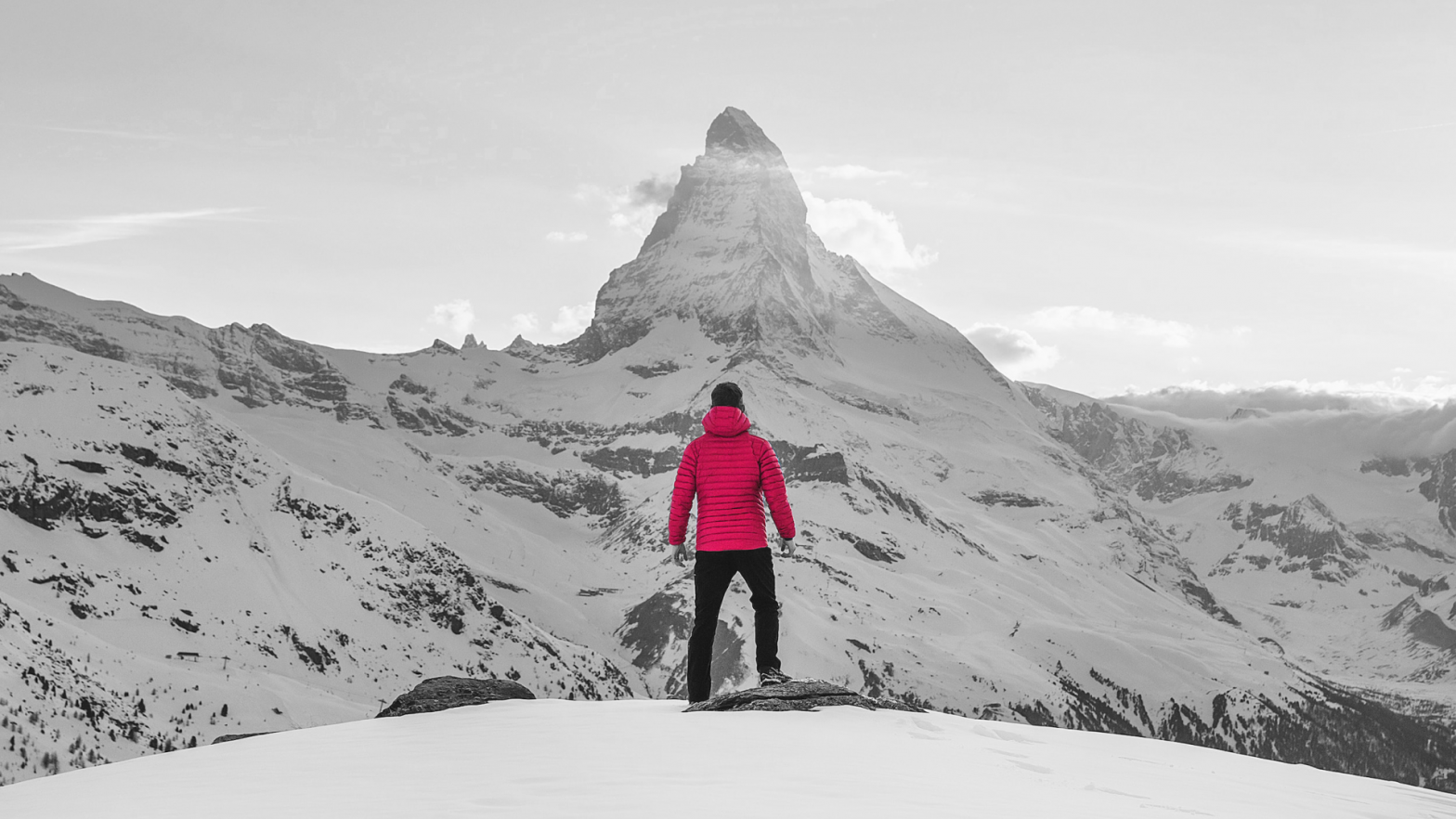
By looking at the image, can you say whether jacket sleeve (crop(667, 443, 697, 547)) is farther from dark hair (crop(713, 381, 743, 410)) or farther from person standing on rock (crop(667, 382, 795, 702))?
dark hair (crop(713, 381, 743, 410))

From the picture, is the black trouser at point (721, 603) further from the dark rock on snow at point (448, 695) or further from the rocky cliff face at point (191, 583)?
the rocky cliff face at point (191, 583)

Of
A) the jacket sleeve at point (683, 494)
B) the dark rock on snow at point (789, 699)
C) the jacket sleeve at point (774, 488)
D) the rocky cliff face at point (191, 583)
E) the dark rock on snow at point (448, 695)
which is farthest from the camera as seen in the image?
the rocky cliff face at point (191, 583)

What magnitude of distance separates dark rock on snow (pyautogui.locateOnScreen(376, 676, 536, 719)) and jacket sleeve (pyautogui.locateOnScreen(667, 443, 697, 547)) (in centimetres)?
439

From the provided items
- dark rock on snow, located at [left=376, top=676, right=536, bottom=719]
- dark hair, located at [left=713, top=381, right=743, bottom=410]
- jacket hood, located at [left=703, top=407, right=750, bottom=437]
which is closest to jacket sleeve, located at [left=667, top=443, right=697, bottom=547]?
jacket hood, located at [left=703, top=407, right=750, bottom=437]

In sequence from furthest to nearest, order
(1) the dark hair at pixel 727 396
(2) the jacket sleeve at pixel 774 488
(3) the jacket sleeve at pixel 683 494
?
(1) the dark hair at pixel 727 396 < (3) the jacket sleeve at pixel 683 494 < (2) the jacket sleeve at pixel 774 488

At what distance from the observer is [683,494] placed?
15961mm

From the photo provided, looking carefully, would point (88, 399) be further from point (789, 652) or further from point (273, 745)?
point (273, 745)

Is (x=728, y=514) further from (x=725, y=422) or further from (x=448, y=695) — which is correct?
(x=448, y=695)

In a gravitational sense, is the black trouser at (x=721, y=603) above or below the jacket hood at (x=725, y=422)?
below

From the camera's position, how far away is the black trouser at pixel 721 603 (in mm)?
15898

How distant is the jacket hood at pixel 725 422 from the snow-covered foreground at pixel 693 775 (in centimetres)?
391

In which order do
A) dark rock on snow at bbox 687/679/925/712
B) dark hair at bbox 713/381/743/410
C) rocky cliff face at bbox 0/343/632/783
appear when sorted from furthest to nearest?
1. rocky cliff face at bbox 0/343/632/783
2. dark hair at bbox 713/381/743/410
3. dark rock on snow at bbox 687/679/925/712

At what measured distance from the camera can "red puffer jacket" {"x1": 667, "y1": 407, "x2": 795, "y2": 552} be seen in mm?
15883

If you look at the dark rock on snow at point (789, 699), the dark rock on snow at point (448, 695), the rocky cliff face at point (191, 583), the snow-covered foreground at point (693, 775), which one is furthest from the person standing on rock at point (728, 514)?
the rocky cliff face at point (191, 583)
